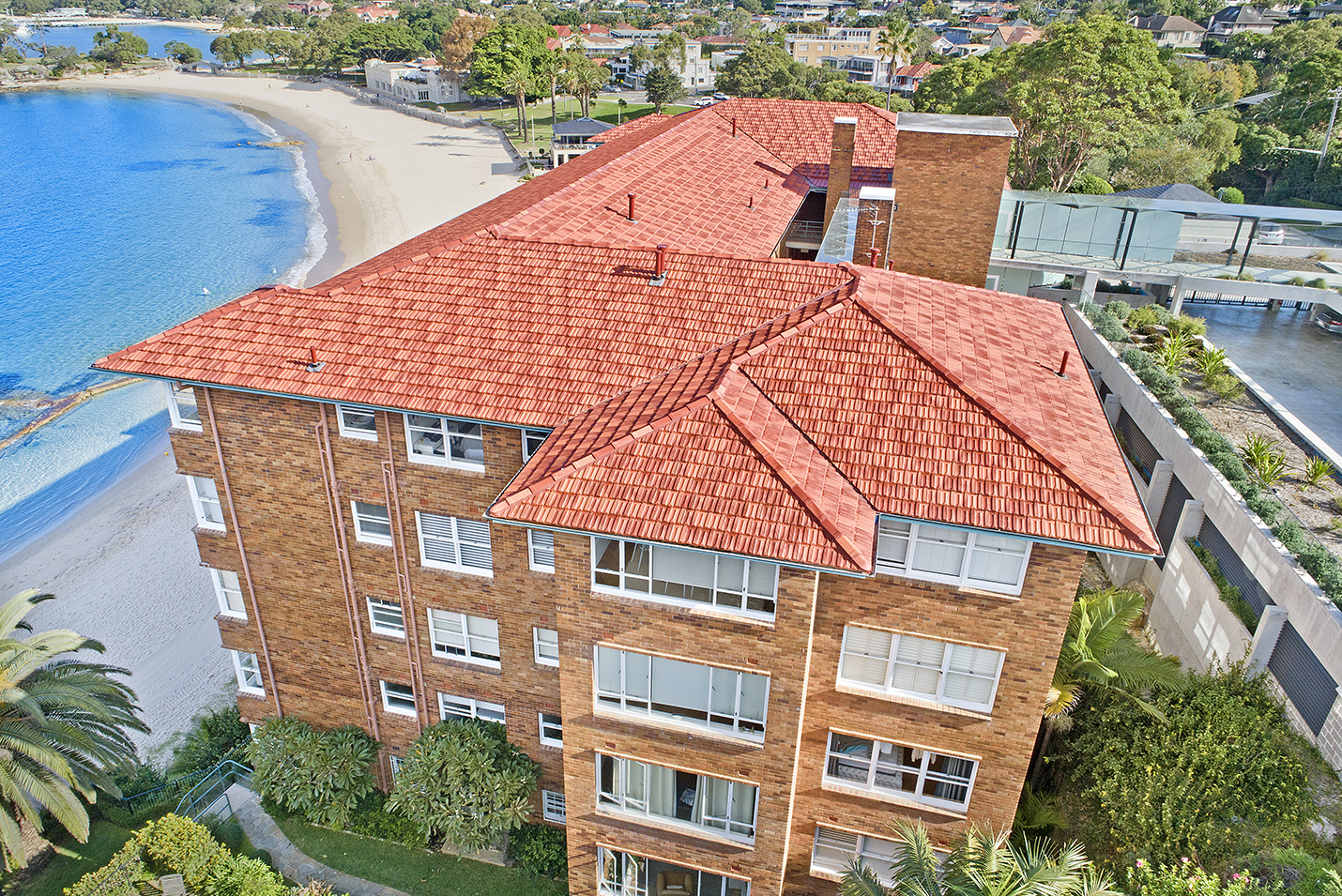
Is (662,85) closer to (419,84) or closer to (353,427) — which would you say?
(419,84)

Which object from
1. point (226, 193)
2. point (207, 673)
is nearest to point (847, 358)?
point (207, 673)

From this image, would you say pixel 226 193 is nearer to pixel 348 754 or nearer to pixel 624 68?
pixel 624 68

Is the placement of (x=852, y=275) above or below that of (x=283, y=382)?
above

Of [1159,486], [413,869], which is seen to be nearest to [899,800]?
[413,869]

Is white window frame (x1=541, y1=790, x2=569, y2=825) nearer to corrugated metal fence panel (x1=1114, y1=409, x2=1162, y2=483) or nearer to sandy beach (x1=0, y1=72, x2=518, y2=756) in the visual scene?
sandy beach (x1=0, y1=72, x2=518, y2=756)

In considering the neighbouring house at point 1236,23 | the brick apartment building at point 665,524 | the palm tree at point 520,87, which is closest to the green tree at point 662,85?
the palm tree at point 520,87

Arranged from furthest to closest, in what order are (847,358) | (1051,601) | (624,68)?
(624,68)
(847,358)
(1051,601)
